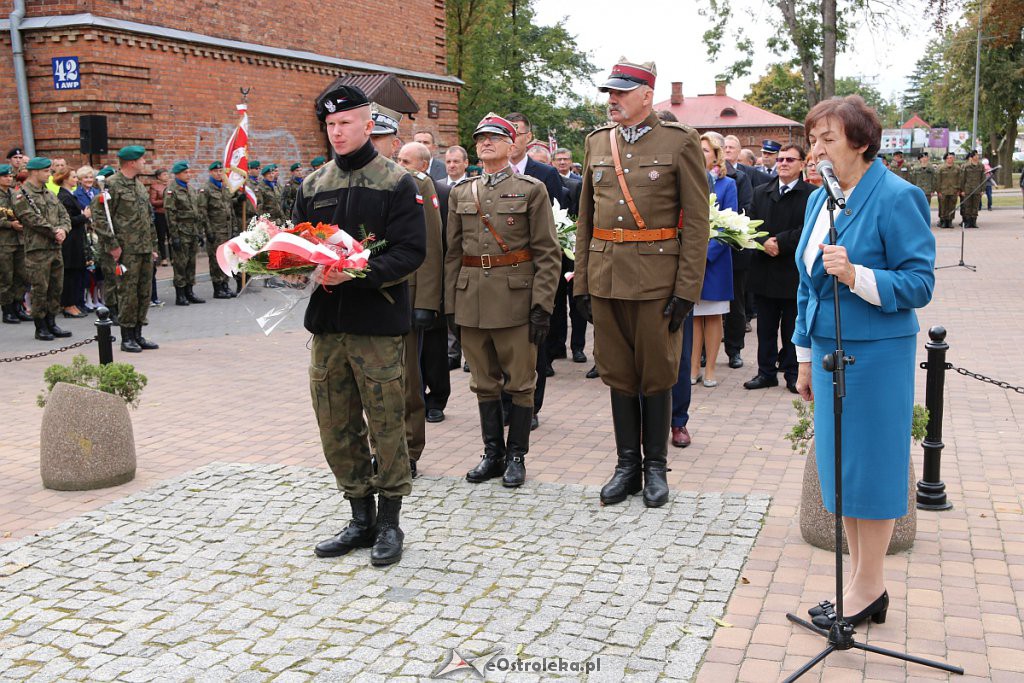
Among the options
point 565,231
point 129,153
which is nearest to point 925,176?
point 129,153

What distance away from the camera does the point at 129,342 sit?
11875 mm

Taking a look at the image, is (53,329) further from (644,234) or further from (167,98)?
(644,234)

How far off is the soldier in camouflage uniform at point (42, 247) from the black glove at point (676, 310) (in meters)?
9.63

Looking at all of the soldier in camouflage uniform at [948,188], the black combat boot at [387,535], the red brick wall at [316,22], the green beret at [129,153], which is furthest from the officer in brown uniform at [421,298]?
the soldier in camouflage uniform at [948,188]

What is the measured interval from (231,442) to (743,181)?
Answer: 5.82m

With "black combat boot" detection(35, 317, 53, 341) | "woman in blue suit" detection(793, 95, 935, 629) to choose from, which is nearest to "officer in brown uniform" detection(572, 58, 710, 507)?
"woman in blue suit" detection(793, 95, 935, 629)

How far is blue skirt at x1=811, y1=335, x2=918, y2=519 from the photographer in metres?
3.99

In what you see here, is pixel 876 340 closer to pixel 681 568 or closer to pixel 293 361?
pixel 681 568

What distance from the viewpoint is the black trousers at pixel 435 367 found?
25.2ft

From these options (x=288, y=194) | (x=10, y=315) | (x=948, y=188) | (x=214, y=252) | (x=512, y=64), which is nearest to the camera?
(x=10, y=315)

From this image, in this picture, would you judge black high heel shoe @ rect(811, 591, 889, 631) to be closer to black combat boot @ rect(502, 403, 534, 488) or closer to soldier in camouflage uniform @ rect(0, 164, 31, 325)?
black combat boot @ rect(502, 403, 534, 488)

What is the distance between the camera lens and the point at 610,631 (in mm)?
4301

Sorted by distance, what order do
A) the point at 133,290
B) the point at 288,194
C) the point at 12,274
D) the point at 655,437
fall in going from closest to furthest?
the point at 655,437 → the point at 133,290 → the point at 12,274 → the point at 288,194

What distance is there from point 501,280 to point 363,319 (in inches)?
61.6
